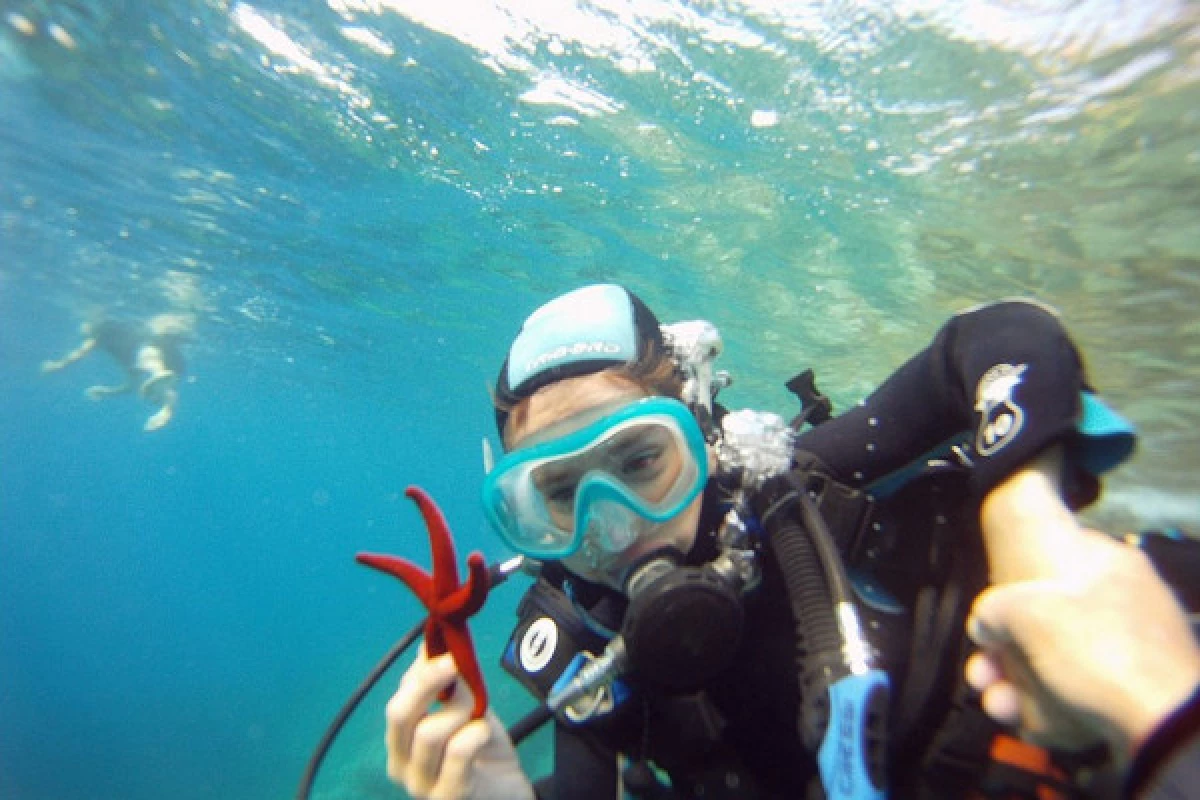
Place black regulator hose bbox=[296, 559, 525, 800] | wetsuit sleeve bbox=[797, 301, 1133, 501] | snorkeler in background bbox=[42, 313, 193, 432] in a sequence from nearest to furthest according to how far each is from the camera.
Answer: wetsuit sleeve bbox=[797, 301, 1133, 501] → black regulator hose bbox=[296, 559, 525, 800] → snorkeler in background bbox=[42, 313, 193, 432]

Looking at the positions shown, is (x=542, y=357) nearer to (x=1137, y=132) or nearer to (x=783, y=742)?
(x=783, y=742)

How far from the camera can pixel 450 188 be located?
532 inches

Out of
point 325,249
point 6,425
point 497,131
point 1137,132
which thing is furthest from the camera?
point 6,425

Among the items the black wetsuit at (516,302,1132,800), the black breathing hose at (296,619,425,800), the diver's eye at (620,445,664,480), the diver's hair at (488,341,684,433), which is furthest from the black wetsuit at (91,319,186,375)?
the black wetsuit at (516,302,1132,800)

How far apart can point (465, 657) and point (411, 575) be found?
0.28m

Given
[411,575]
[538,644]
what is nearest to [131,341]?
[538,644]

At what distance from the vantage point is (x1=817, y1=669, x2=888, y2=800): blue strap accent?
1502 millimetres

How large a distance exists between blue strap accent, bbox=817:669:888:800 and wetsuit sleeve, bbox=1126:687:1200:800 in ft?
2.93

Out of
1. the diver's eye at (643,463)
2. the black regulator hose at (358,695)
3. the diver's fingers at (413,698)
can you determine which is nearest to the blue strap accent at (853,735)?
the diver's fingers at (413,698)

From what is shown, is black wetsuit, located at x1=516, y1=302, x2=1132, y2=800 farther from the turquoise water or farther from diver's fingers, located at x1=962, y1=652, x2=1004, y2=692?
the turquoise water

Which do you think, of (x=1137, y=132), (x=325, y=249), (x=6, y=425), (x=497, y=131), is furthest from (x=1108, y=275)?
(x=6, y=425)

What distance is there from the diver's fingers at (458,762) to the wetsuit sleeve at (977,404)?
161 cm

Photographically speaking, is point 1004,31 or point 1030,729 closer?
point 1030,729

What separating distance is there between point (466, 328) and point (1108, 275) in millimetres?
18782
